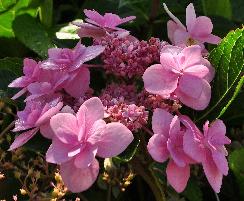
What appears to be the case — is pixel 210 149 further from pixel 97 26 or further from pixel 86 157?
pixel 97 26

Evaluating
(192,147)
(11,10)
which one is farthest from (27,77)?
(11,10)

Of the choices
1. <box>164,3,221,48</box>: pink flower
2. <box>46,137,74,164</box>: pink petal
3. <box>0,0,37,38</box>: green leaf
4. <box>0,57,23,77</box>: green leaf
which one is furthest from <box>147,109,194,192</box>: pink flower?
<box>0,0,37,38</box>: green leaf

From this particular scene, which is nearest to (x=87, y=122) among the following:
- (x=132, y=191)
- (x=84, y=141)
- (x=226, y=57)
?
(x=84, y=141)

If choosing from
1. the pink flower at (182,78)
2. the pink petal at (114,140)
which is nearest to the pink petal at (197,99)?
the pink flower at (182,78)

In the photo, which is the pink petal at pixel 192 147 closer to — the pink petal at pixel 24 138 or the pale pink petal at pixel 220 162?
the pale pink petal at pixel 220 162

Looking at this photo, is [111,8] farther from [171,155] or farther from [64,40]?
[171,155]

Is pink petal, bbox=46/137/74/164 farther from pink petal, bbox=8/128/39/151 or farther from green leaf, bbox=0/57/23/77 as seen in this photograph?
green leaf, bbox=0/57/23/77
